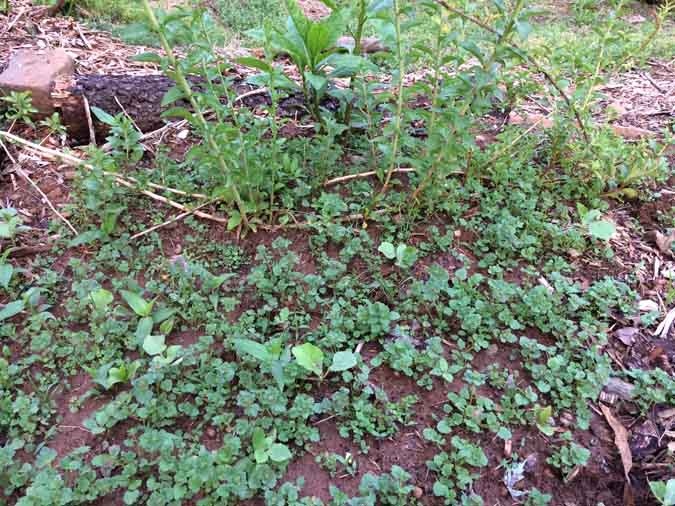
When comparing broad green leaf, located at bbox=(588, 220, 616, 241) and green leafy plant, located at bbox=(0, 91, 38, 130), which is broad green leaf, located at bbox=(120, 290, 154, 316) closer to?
green leafy plant, located at bbox=(0, 91, 38, 130)

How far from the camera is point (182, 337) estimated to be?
2.28 meters

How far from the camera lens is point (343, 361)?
208cm

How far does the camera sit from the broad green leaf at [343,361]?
2.05 m

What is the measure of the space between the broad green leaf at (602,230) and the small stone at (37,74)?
3462 millimetres

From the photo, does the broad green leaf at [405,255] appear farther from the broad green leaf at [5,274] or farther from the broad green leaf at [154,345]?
the broad green leaf at [5,274]

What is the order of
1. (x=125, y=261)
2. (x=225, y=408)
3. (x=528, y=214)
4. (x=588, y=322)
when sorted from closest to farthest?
1. (x=225, y=408)
2. (x=588, y=322)
3. (x=125, y=261)
4. (x=528, y=214)

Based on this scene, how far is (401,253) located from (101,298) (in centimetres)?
146

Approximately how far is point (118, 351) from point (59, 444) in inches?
16.7

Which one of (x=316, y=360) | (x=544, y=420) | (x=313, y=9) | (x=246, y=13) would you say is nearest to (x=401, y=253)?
(x=316, y=360)

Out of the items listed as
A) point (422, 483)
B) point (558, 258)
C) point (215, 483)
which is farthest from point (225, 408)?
point (558, 258)

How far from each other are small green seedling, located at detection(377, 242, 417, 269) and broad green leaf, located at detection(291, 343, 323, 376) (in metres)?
0.69

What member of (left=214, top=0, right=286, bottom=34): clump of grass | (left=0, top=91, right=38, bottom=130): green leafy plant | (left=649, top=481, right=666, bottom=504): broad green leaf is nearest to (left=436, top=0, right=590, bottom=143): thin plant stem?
(left=649, top=481, right=666, bottom=504): broad green leaf

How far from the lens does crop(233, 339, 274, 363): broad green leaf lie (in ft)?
6.60

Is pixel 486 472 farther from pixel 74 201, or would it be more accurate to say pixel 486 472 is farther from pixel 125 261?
pixel 74 201
